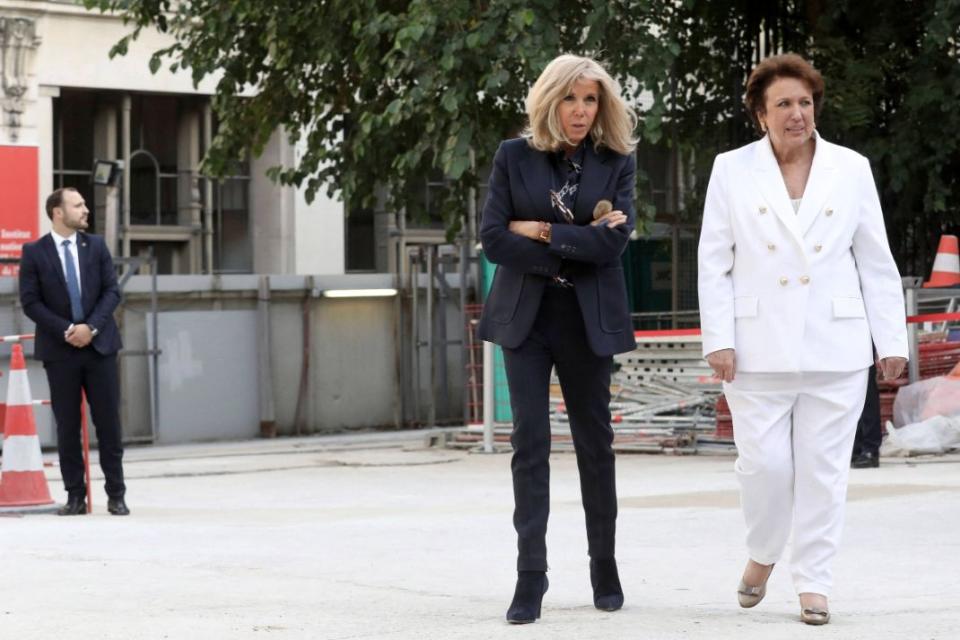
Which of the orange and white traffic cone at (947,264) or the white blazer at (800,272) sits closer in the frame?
the white blazer at (800,272)

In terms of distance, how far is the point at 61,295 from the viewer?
11.3 m

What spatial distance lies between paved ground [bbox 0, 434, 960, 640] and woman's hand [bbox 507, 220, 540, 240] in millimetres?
1270

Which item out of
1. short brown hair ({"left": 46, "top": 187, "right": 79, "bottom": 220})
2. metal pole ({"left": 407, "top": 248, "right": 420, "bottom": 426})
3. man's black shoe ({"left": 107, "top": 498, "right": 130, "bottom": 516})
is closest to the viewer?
man's black shoe ({"left": 107, "top": 498, "right": 130, "bottom": 516})

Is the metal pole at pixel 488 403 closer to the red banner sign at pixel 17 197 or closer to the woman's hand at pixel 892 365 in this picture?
the red banner sign at pixel 17 197

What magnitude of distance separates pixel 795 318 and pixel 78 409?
6.01m

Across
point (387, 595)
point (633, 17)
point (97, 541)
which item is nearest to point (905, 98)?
point (633, 17)

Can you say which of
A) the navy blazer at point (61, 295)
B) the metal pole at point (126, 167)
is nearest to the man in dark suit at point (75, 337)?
the navy blazer at point (61, 295)

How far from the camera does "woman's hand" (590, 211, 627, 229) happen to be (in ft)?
21.2

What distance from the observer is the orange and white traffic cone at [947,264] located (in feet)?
60.1

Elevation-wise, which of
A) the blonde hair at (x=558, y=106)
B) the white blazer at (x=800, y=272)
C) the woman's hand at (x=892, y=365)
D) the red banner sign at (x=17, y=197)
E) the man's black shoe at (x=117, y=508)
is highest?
the red banner sign at (x=17, y=197)

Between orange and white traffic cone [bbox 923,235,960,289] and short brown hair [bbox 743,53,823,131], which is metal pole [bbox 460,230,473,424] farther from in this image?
short brown hair [bbox 743,53,823,131]

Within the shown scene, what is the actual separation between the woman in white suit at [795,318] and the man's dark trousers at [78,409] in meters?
5.56

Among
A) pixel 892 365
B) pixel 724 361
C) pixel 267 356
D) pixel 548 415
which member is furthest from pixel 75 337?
pixel 267 356

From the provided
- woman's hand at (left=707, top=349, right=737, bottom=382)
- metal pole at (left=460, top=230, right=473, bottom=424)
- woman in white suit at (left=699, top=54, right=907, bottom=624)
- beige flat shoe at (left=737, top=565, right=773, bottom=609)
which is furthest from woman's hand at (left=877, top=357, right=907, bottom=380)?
metal pole at (left=460, top=230, right=473, bottom=424)
